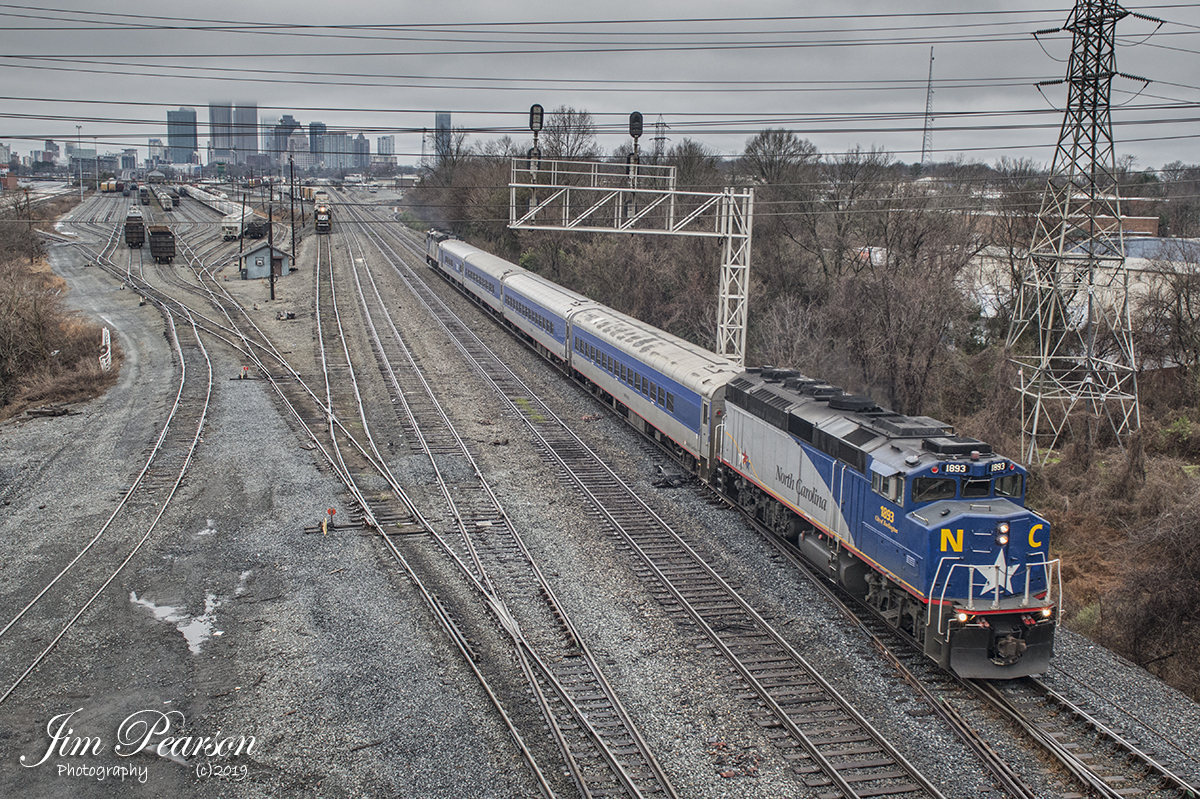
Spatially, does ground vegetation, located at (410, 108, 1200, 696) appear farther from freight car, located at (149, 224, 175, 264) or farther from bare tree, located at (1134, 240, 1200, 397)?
freight car, located at (149, 224, 175, 264)

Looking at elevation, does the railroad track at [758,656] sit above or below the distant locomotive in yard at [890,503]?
below

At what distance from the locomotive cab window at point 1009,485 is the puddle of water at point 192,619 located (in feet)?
42.5

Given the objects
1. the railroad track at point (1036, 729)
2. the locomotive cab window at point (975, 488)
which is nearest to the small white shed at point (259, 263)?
the railroad track at point (1036, 729)

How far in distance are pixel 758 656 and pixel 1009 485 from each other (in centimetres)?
479

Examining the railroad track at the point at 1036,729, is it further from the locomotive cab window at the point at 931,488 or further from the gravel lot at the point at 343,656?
the locomotive cab window at the point at 931,488

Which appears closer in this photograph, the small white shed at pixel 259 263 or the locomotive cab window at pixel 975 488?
the locomotive cab window at pixel 975 488

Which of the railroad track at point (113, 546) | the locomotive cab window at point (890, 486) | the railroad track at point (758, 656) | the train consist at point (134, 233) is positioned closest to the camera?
the railroad track at point (758, 656)

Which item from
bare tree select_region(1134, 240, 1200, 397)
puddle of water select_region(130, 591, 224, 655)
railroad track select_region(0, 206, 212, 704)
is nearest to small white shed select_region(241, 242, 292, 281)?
railroad track select_region(0, 206, 212, 704)

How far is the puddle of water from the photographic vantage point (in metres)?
14.4

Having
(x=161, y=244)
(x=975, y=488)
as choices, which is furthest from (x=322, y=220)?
(x=975, y=488)

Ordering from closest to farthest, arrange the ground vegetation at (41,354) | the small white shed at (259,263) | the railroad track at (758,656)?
the railroad track at (758,656) → the ground vegetation at (41,354) → the small white shed at (259,263)

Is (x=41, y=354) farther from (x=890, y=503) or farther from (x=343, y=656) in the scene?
(x=890, y=503)

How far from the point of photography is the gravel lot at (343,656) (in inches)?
434

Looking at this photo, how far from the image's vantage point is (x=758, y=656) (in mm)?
13953
